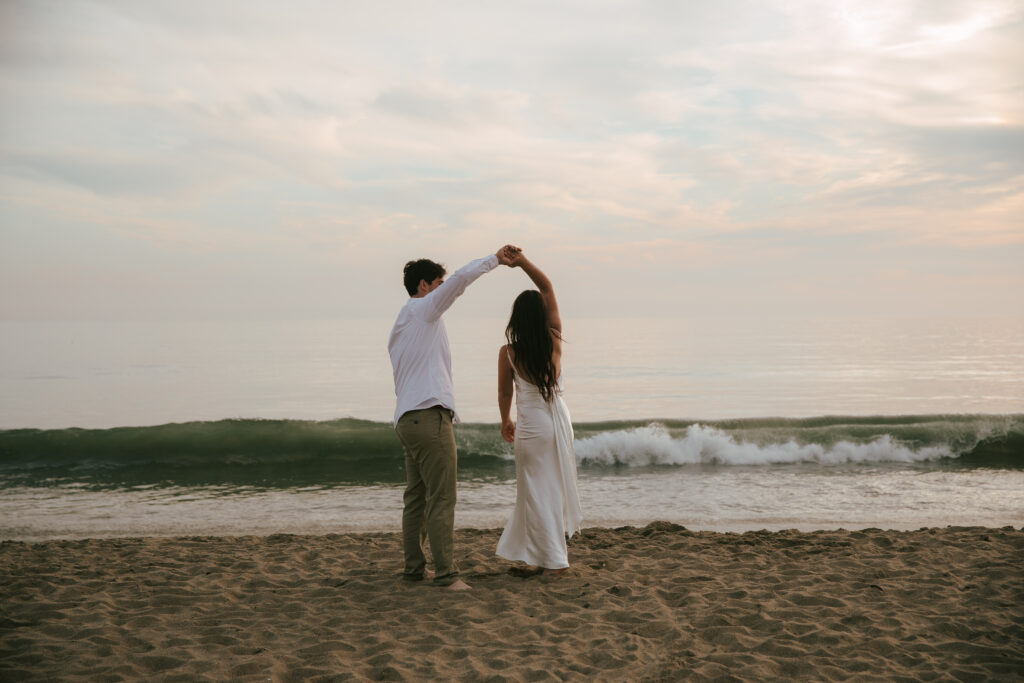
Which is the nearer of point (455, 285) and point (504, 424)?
point (455, 285)

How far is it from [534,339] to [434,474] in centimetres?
119

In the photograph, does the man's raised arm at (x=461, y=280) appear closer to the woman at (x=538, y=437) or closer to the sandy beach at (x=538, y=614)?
the woman at (x=538, y=437)

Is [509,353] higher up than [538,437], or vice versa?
[509,353]

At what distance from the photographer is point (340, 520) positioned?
28.1 ft

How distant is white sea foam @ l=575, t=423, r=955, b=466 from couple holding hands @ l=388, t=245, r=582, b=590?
8146 mm

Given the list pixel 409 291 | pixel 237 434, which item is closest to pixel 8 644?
pixel 409 291

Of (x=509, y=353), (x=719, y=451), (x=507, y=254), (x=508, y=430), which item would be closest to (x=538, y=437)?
(x=508, y=430)

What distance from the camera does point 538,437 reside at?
5.23 metres

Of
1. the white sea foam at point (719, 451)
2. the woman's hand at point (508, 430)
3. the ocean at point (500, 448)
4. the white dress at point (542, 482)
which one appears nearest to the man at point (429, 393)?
the woman's hand at point (508, 430)

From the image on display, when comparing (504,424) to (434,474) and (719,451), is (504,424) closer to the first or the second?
(434,474)

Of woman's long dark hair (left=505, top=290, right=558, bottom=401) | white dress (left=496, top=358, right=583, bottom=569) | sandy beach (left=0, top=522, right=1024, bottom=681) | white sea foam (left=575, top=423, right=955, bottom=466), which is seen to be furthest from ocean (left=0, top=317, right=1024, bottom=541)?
woman's long dark hair (left=505, top=290, right=558, bottom=401)

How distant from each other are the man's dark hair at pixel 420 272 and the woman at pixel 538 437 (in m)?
0.63

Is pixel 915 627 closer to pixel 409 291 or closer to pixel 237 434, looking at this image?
pixel 409 291

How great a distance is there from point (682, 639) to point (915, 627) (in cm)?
137
